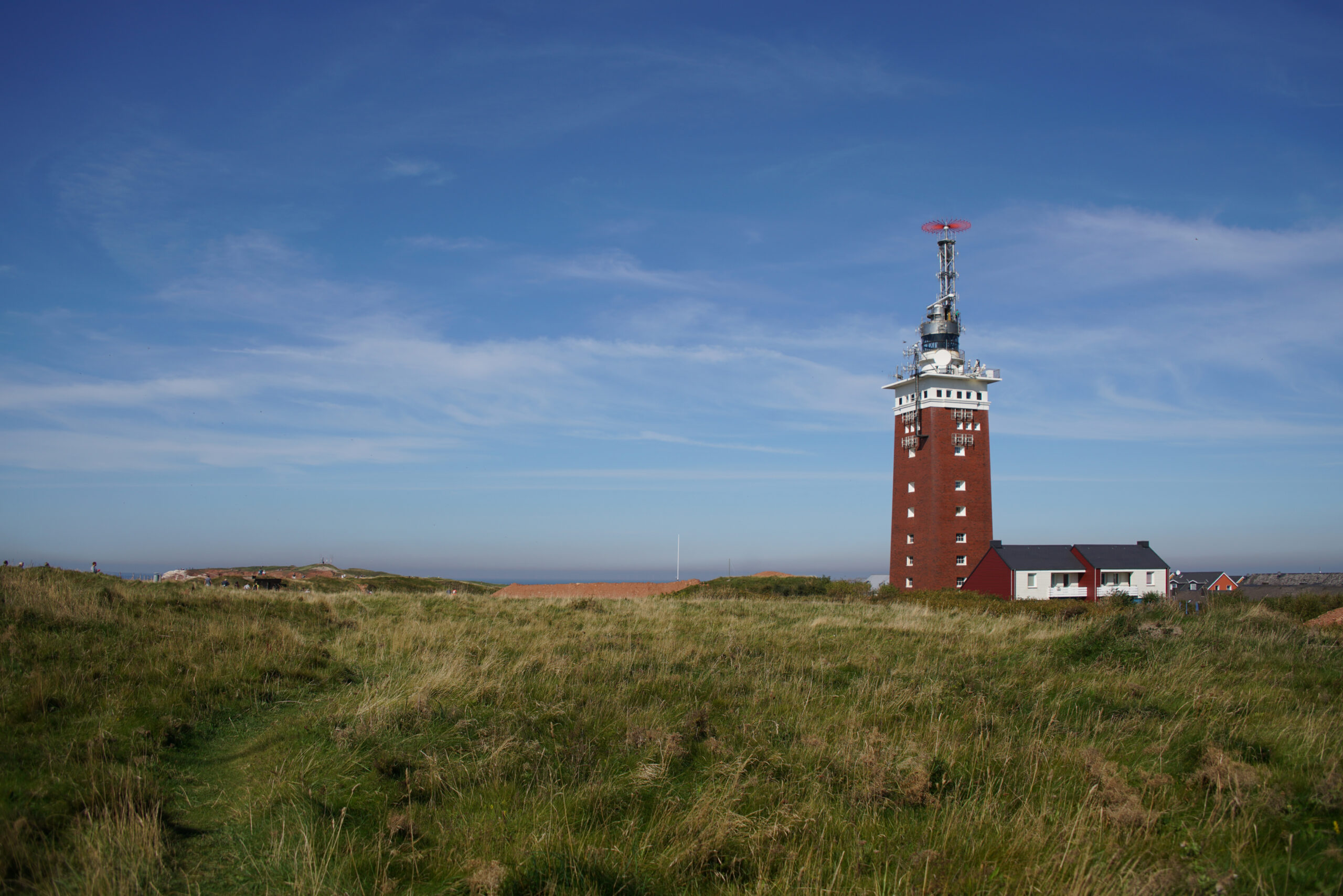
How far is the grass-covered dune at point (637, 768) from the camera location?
4672 mm

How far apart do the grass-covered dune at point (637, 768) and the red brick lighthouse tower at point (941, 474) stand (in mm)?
36645

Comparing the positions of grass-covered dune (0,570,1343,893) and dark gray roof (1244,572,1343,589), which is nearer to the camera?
grass-covered dune (0,570,1343,893)

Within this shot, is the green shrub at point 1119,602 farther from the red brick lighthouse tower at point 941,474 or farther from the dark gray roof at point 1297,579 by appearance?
the dark gray roof at point 1297,579

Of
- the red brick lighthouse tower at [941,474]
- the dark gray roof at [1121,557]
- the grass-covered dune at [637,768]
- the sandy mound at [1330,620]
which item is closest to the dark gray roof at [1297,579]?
the dark gray roof at [1121,557]

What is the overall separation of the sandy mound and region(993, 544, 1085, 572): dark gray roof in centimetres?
2807

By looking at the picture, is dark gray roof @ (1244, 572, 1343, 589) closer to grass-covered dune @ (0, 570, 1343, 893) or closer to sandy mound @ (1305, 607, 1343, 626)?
sandy mound @ (1305, 607, 1343, 626)

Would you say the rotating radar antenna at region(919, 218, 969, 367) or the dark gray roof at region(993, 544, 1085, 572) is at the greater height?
the rotating radar antenna at region(919, 218, 969, 367)

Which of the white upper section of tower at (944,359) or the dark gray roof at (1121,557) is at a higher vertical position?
the white upper section of tower at (944,359)

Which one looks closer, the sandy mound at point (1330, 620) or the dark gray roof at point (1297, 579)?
the sandy mound at point (1330, 620)

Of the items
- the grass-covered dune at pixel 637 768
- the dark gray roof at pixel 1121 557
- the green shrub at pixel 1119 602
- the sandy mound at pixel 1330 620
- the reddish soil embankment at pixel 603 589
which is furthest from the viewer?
the dark gray roof at pixel 1121 557

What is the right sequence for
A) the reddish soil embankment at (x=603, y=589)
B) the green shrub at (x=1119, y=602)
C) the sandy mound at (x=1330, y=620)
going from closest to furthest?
the sandy mound at (x=1330, y=620) → the green shrub at (x=1119, y=602) → the reddish soil embankment at (x=603, y=589)

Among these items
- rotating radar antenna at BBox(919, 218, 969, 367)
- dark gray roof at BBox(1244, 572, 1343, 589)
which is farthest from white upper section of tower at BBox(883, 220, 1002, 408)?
dark gray roof at BBox(1244, 572, 1343, 589)

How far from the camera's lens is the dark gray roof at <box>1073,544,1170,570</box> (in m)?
50.9

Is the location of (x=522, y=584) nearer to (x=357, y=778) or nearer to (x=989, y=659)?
(x=989, y=659)
